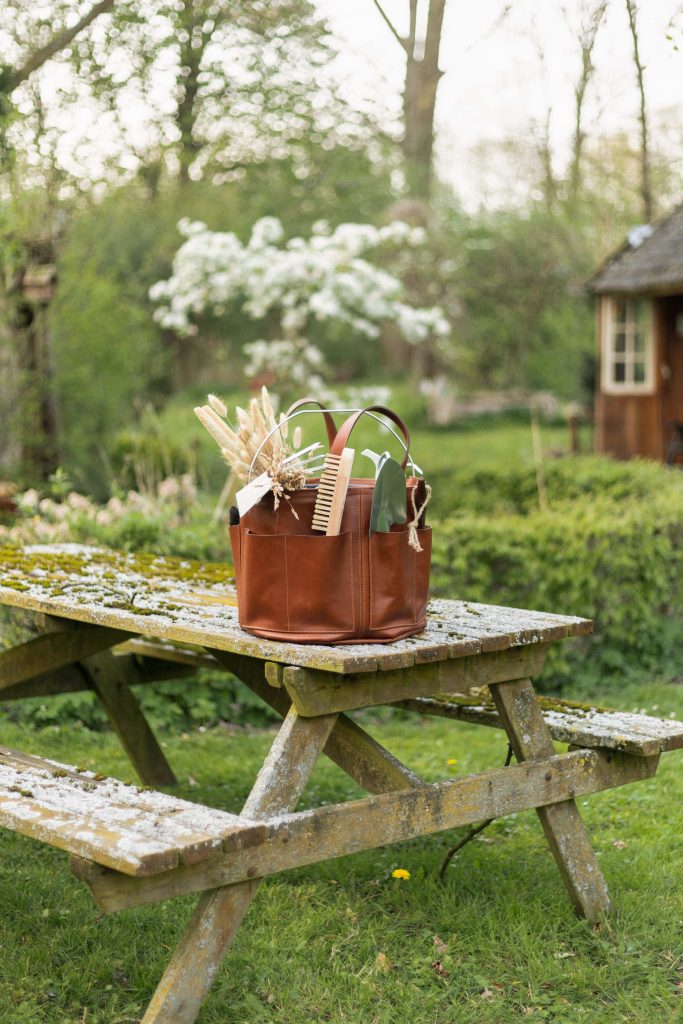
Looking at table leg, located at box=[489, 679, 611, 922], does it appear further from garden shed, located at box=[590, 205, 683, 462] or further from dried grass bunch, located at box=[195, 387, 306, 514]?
garden shed, located at box=[590, 205, 683, 462]

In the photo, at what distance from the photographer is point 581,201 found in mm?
24656

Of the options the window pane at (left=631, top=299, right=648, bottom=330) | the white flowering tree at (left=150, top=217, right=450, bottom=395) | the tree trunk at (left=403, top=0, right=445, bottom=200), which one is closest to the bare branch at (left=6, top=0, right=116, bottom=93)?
the white flowering tree at (left=150, top=217, right=450, bottom=395)

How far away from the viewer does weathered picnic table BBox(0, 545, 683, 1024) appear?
2463 mm

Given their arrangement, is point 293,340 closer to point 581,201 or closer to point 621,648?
point 621,648

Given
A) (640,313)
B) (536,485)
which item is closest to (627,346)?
(640,313)

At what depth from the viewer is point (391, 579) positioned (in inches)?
113

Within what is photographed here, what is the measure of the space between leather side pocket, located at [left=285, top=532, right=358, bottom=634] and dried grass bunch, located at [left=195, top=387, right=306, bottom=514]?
0.13 meters

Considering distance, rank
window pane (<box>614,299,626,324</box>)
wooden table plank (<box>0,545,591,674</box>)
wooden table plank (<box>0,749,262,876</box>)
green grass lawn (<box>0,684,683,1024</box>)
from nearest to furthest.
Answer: wooden table plank (<box>0,749,262,876</box>) → wooden table plank (<box>0,545,591,674</box>) → green grass lawn (<box>0,684,683,1024</box>) → window pane (<box>614,299,626,324</box>)

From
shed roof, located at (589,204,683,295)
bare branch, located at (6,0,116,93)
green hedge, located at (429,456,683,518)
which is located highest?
bare branch, located at (6,0,116,93)

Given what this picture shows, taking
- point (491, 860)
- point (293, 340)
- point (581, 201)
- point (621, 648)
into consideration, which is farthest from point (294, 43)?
point (491, 860)

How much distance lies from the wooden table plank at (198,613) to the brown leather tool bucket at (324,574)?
0.18ft

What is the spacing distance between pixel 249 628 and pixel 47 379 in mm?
8099

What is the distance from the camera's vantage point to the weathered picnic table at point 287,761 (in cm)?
246

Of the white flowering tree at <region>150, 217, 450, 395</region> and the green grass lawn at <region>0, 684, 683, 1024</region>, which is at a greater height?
the white flowering tree at <region>150, 217, 450, 395</region>
